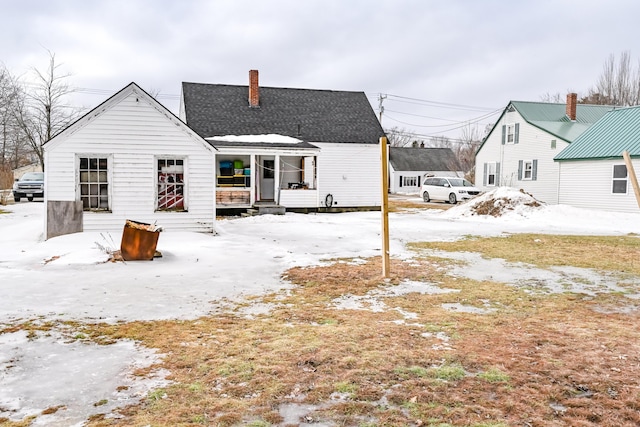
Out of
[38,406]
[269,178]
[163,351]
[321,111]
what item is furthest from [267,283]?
[321,111]

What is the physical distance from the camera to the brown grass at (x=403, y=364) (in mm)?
3490

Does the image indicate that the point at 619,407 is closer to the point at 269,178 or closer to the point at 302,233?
the point at 302,233

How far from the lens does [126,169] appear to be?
13898mm

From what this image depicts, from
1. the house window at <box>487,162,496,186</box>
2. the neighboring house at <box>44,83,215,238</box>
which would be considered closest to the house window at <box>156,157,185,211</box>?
the neighboring house at <box>44,83,215,238</box>

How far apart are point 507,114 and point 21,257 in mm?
31954

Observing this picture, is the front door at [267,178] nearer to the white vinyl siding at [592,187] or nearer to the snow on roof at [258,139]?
the snow on roof at [258,139]

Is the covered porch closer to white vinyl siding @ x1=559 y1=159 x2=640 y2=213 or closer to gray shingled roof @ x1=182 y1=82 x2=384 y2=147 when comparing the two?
gray shingled roof @ x1=182 y1=82 x2=384 y2=147

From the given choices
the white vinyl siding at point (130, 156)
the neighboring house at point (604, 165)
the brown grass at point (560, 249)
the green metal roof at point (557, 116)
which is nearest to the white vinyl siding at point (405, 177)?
the green metal roof at point (557, 116)

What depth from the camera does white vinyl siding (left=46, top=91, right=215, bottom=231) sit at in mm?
13492

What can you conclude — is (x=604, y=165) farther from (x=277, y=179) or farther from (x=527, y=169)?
(x=277, y=179)

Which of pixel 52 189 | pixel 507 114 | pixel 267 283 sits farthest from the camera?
pixel 507 114

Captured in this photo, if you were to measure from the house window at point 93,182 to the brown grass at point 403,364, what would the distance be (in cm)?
897

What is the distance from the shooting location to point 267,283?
8258 mm

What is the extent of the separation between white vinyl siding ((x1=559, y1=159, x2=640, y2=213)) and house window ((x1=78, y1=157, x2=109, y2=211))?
68.5 ft
